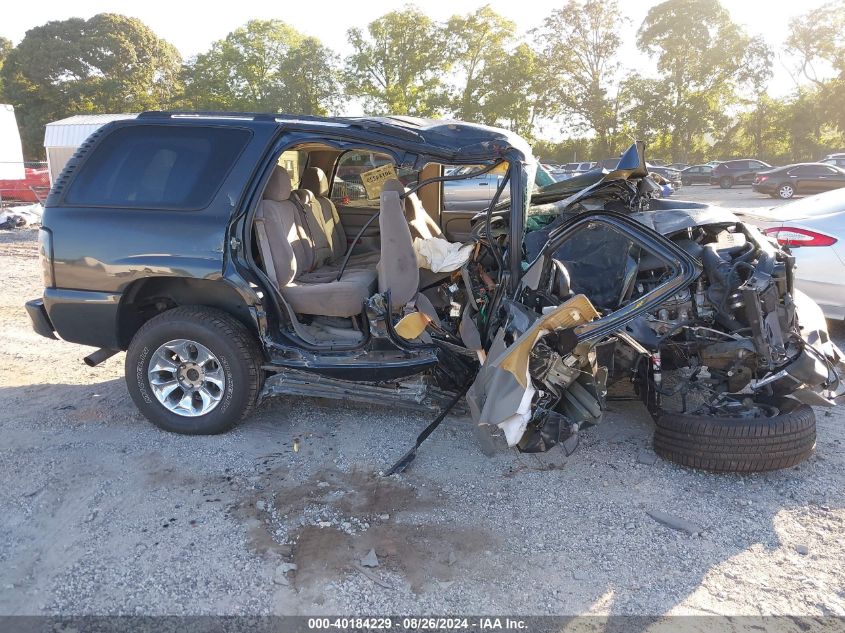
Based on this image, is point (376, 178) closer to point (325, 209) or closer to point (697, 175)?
point (325, 209)

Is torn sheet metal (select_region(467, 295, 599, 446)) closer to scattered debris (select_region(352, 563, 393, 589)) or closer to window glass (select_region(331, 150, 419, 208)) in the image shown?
scattered debris (select_region(352, 563, 393, 589))

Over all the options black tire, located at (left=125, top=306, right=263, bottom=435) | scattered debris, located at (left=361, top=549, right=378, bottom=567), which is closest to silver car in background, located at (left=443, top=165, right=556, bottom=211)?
black tire, located at (left=125, top=306, right=263, bottom=435)

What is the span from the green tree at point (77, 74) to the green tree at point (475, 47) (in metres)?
19.3

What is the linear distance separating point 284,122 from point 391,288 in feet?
4.17

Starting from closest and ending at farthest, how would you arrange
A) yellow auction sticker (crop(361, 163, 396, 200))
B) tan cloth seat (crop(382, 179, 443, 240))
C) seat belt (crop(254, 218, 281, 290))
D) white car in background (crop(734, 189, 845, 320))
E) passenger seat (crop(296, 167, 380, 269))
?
seat belt (crop(254, 218, 281, 290))
tan cloth seat (crop(382, 179, 443, 240))
yellow auction sticker (crop(361, 163, 396, 200))
passenger seat (crop(296, 167, 380, 269))
white car in background (crop(734, 189, 845, 320))

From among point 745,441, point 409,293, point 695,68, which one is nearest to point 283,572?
point 409,293

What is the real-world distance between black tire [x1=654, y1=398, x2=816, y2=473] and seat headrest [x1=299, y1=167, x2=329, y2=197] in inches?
137

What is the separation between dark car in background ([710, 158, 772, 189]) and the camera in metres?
30.3

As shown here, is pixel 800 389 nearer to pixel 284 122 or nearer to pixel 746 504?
pixel 746 504

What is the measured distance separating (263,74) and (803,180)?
1217 inches

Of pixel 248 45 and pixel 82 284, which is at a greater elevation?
pixel 248 45

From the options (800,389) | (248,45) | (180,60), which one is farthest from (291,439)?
(180,60)

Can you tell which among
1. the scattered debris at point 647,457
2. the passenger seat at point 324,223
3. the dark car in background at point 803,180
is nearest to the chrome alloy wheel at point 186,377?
the passenger seat at point 324,223

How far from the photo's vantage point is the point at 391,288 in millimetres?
4012
